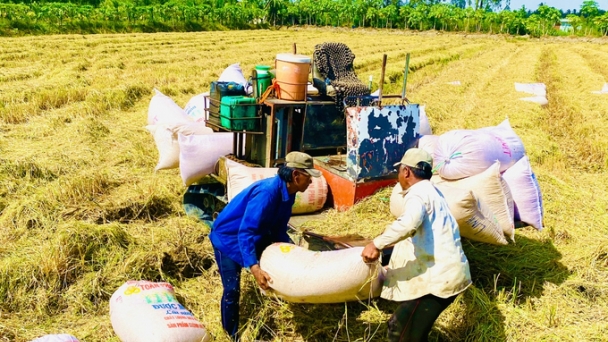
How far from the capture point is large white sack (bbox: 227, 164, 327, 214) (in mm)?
4676

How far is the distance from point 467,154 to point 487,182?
371mm

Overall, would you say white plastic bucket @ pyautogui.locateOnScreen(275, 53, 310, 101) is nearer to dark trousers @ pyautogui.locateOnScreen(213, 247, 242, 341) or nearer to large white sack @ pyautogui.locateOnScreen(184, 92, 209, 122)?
large white sack @ pyautogui.locateOnScreen(184, 92, 209, 122)

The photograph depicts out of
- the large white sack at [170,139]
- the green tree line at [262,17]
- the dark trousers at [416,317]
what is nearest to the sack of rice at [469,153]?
the dark trousers at [416,317]

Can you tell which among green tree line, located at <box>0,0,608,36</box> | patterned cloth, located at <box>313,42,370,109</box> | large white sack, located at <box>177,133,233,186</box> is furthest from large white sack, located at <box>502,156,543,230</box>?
green tree line, located at <box>0,0,608,36</box>

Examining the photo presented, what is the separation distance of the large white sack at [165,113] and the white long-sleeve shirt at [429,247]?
4002 millimetres

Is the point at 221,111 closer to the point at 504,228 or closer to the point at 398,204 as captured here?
the point at 398,204

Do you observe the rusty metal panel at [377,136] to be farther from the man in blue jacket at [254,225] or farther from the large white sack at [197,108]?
the large white sack at [197,108]

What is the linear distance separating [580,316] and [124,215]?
4041 mm

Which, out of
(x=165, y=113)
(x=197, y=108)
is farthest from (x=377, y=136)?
(x=197, y=108)

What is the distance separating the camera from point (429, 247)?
8.97 ft

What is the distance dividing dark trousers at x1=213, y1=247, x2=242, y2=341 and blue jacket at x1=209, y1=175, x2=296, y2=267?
0.25 feet

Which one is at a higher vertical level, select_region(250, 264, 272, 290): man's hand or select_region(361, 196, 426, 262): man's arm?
select_region(361, 196, 426, 262): man's arm

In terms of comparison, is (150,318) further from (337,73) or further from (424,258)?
(337,73)

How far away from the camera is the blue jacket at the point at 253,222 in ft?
9.65
